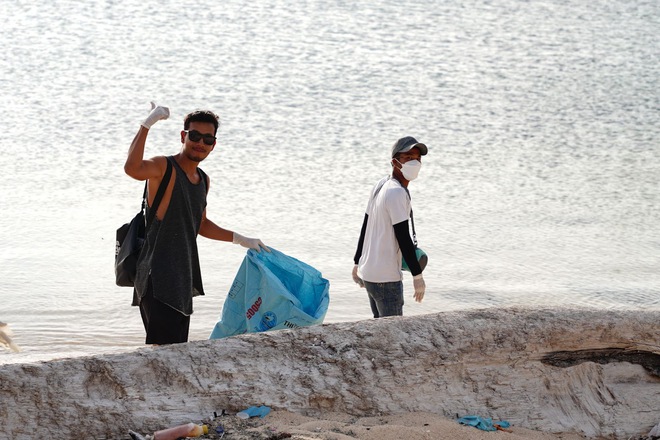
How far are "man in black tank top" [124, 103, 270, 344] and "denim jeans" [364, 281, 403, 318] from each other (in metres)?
0.94

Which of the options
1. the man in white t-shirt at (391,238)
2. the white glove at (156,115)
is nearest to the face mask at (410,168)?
the man in white t-shirt at (391,238)

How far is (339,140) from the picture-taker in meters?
11.4

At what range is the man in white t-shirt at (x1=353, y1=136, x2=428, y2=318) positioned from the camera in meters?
4.44

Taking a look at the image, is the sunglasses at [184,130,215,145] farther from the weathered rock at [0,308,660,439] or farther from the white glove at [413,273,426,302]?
the white glove at [413,273,426,302]

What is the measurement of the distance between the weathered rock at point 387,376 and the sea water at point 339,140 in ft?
7.82

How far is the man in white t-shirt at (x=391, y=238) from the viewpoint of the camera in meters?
4.44

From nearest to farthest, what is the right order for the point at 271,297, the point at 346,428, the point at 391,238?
the point at 346,428 < the point at 271,297 < the point at 391,238

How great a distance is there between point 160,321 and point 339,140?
756cm

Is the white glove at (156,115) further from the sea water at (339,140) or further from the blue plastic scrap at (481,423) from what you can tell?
the sea water at (339,140)

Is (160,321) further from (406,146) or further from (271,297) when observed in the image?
(406,146)

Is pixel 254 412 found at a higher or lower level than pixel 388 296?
lower

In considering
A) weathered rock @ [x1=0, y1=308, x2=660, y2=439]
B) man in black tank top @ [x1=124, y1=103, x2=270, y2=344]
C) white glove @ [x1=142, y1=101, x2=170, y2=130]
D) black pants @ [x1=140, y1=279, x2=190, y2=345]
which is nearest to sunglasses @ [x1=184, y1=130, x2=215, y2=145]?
man in black tank top @ [x1=124, y1=103, x2=270, y2=344]

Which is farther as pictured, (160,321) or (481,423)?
(160,321)

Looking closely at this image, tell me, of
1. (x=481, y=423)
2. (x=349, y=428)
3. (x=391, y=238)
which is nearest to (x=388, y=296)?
(x=391, y=238)
